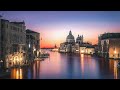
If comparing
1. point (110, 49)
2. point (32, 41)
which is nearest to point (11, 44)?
point (32, 41)

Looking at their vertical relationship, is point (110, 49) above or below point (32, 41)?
below

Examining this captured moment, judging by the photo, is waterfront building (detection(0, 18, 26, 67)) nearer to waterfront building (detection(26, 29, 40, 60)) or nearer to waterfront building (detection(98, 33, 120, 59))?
waterfront building (detection(26, 29, 40, 60))

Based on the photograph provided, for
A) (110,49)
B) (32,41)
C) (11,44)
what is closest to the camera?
(11,44)

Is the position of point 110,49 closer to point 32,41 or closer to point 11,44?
point 32,41

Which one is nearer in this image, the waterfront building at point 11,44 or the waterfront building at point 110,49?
the waterfront building at point 11,44

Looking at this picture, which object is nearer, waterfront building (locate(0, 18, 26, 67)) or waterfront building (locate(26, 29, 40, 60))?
waterfront building (locate(0, 18, 26, 67))

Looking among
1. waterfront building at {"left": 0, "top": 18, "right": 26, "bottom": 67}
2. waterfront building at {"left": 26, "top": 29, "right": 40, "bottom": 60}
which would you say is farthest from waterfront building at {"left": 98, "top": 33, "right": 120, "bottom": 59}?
waterfront building at {"left": 0, "top": 18, "right": 26, "bottom": 67}

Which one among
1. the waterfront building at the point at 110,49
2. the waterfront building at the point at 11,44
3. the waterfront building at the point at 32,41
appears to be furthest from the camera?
the waterfront building at the point at 110,49

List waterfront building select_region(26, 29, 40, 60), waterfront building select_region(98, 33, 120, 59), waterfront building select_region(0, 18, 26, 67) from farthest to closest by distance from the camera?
waterfront building select_region(98, 33, 120, 59) < waterfront building select_region(26, 29, 40, 60) < waterfront building select_region(0, 18, 26, 67)

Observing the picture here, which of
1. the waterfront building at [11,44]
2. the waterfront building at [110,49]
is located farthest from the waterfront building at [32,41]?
the waterfront building at [110,49]

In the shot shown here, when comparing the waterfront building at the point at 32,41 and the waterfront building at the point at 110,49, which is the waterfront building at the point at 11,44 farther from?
the waterfront building at the point at 110,49
